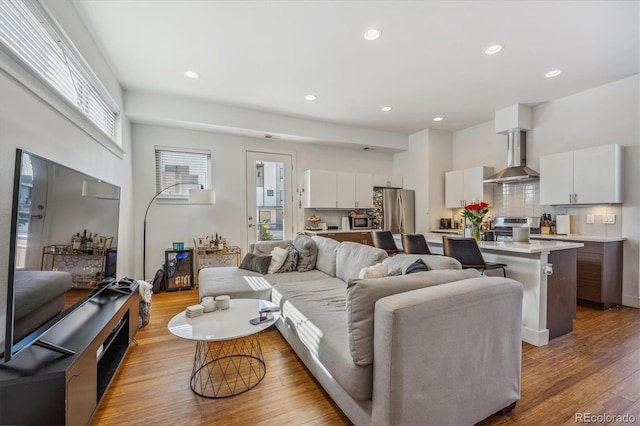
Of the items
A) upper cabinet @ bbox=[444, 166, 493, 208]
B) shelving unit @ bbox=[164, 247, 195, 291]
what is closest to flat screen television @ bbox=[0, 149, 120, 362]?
shelving unit @ bbox=[164, 247, 195, 291]

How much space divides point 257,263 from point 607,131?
4.99m

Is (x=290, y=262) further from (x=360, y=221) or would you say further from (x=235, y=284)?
(x=360, y=221)

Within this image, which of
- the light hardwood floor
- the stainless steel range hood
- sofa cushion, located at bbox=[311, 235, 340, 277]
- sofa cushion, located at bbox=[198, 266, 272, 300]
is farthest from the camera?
the stainless steel range hood

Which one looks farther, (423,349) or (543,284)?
(543,284)

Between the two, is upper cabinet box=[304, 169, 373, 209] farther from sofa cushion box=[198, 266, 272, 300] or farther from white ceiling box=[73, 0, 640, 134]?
sofa cushion box=[198, 266, 272, 300]

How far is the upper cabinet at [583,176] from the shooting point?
3.57m

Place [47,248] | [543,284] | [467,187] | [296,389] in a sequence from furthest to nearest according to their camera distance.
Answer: [467,187] < [543,284] < [296,389] < [47,248]

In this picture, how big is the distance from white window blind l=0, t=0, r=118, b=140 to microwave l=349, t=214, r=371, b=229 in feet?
14.1

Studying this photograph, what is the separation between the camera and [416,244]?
3.19m

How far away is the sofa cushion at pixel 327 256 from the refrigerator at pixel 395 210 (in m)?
2.47

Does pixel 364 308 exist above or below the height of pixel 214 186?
below

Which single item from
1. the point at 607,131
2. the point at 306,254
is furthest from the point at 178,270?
the point at 607,131

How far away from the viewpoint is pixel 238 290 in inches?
→ 111

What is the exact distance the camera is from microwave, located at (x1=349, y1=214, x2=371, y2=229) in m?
5.74
